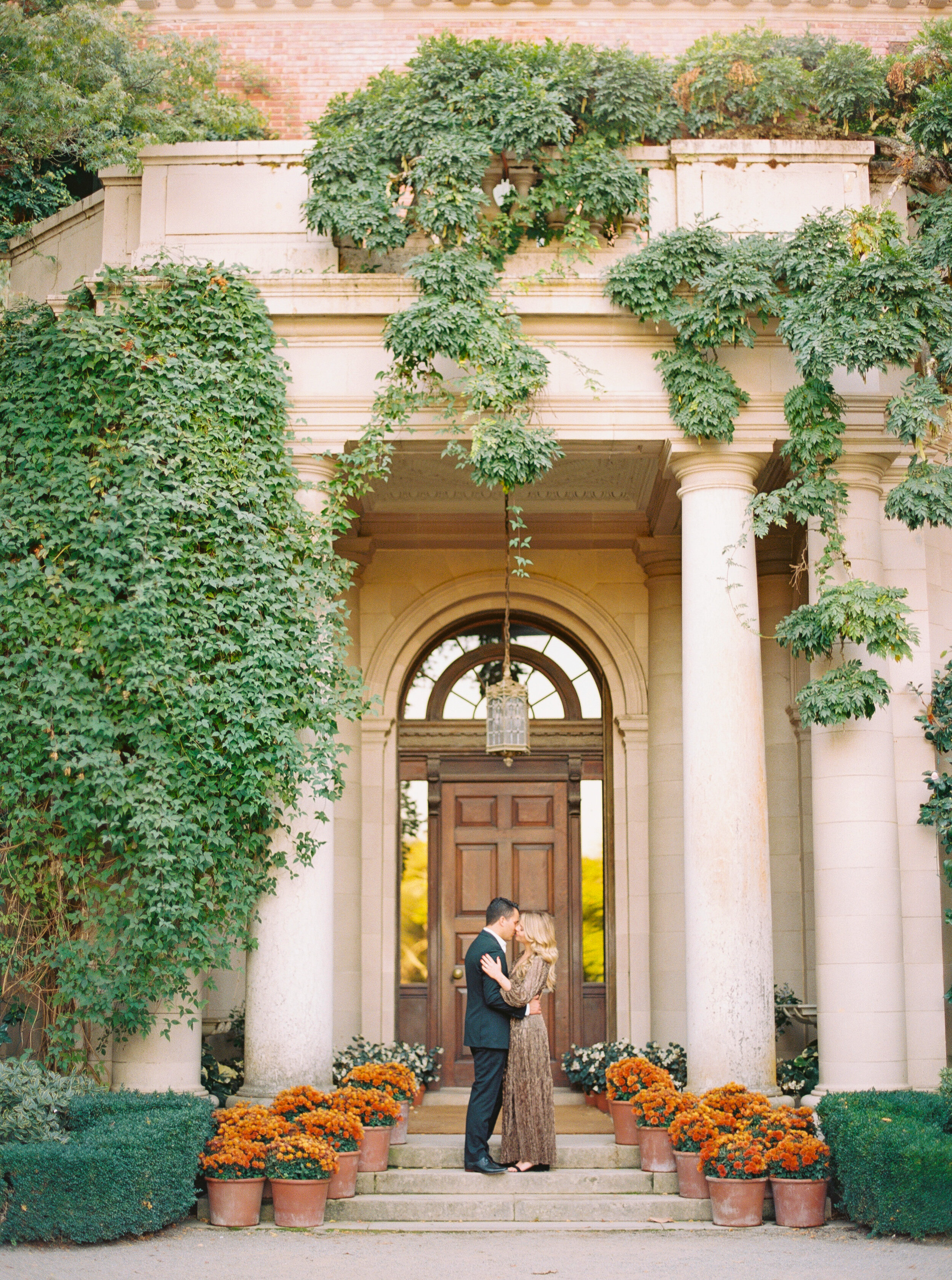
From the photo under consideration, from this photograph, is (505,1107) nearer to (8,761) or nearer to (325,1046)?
(325,1046)

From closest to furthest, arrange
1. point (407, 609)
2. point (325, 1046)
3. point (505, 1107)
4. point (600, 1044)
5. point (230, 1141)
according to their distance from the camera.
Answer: point (230, 1141) < point (505, 1107) < point (325, 1046) < point (600, 1044) < point (407, 609)

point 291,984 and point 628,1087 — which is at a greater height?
point 291,984

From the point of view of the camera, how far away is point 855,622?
26.0 feet

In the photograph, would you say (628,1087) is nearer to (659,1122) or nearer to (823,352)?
(659,1122)

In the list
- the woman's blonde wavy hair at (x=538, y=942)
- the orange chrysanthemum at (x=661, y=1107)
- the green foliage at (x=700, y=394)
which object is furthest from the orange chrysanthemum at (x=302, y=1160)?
the green foliage at (x=700, y=394)

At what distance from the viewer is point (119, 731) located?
7.79 meters

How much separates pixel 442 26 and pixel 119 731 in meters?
10.4

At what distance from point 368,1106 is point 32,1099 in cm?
194

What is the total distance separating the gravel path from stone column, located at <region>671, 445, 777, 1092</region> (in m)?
1.20

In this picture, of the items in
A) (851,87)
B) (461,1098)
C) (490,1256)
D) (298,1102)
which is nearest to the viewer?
(490,1256)

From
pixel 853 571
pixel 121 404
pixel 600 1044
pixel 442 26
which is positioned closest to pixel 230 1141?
pixel 600 1044

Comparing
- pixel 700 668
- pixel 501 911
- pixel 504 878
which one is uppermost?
pixel 700 668

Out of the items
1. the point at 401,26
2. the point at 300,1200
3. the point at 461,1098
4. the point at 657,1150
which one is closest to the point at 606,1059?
the point at 461,1098

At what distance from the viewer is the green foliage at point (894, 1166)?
21.0 ft
